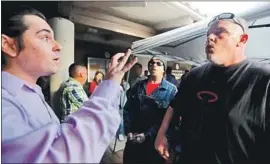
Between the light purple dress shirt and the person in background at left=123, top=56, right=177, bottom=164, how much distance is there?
0.74 feet

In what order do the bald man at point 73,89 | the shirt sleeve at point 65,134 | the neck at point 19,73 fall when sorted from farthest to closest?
the bald man at point 73,89, the neck at point 19,73, the shirt sleeve at point 65,134

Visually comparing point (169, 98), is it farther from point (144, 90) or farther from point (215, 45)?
point (215, 45)

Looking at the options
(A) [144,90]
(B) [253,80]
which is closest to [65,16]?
(A) [144,90]

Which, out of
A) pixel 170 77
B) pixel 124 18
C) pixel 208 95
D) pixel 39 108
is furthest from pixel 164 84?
pixel 39 108

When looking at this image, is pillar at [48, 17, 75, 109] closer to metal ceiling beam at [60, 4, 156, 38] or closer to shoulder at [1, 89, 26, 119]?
metal ceiling beam at [60, 4, 156, 38]

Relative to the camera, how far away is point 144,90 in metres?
0.69

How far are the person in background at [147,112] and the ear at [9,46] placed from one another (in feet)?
1.05

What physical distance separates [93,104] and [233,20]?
0.42 m

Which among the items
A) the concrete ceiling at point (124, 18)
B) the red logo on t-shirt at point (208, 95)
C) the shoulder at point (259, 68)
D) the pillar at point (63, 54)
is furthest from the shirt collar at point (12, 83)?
the shoulder at point (259, 68)

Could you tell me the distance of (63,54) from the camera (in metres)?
0.61

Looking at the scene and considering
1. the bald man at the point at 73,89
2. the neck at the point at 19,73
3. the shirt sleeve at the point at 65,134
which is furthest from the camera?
the bald man at the point at 73,89

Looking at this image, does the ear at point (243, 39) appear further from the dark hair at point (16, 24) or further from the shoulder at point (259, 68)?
the dark hair at point (16, 24)

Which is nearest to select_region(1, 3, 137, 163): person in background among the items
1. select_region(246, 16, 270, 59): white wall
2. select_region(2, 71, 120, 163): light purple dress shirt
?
select_region(2, 71, 120, 163): light purple dress shirt

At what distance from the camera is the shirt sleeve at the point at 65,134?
0.40 metres
